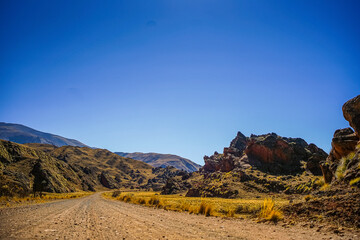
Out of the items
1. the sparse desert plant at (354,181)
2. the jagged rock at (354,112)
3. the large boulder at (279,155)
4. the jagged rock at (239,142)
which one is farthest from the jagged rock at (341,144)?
the jagged rock at (239,142)

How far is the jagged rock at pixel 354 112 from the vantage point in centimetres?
1252

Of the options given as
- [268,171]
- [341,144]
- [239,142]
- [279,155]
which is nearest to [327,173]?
[341,144]

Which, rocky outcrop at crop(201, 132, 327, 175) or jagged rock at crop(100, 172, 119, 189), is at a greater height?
rocky outcrop at crop(201, 132, 327, 175)

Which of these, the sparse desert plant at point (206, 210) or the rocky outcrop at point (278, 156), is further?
the rocky outcrop at point (278, 156)

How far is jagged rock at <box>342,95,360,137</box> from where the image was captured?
1252 cm

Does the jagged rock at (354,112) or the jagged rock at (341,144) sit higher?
the jagged rock at (354,112)

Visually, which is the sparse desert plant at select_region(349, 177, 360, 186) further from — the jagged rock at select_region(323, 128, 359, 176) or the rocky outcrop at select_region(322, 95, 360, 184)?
the jagged rock at select_region(323, 128, 359, 176)

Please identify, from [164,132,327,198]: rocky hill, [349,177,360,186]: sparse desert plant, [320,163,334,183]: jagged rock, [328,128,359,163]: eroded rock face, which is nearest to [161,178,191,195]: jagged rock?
[164,132,327,198]: rocky hill

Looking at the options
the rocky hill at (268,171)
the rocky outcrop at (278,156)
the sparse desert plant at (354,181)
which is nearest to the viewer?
the sparse desert plant at (354,181)

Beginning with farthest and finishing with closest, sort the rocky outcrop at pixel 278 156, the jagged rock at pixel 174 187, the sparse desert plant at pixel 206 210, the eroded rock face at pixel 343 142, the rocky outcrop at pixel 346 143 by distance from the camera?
the jagged rock at pixel 174 187 < the rocky outcrop at pixel 278 156 < the eroded rock face at pixel 343 142 < the sparse desert plant at pixel 206 210 < the rocky outcrop at pixel 346 143

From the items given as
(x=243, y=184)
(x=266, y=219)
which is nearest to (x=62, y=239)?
(x=266, y=219)

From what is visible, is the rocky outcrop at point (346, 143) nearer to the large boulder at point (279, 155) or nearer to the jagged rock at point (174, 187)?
the large boulder at point (279, 155)

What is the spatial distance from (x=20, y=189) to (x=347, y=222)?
45.5 m

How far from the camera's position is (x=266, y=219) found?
9.19 m
